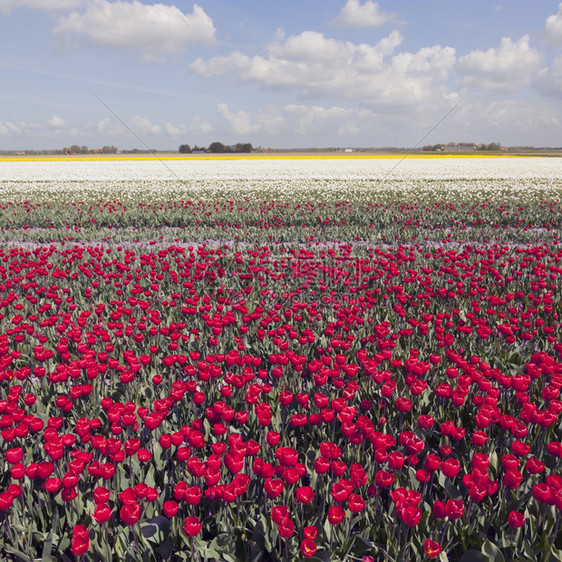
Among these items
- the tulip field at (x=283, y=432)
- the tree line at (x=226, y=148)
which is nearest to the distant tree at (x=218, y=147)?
the tree line at (x=226, y=148)

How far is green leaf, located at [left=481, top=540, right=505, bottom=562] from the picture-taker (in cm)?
234

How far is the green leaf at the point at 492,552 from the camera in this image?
92.1 inches

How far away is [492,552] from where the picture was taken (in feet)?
7.78

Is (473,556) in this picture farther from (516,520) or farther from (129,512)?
(129,512)

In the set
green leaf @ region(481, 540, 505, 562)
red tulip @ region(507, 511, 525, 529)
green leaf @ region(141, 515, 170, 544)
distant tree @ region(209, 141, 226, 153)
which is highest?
distant tree @ region(209, 141, 226, 153)

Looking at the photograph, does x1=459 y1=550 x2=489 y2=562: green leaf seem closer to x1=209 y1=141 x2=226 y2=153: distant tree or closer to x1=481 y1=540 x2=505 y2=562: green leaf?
x1=481 y1=540 x2=505 y2=562: green leaf

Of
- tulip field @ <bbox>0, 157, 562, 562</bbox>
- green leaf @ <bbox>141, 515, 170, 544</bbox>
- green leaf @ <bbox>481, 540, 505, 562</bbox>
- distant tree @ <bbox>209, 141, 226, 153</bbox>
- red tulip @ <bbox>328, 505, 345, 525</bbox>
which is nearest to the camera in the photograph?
red tulip @ <bbox>328, 505, 345, 525</bbox>

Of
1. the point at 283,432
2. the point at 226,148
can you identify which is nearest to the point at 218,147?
the point at 226,148

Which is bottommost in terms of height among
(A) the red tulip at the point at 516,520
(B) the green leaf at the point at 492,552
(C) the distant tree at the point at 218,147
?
(B) the green leaf at the point at 492,552

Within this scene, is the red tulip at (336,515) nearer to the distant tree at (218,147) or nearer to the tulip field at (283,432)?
the tulip field at (283,432)

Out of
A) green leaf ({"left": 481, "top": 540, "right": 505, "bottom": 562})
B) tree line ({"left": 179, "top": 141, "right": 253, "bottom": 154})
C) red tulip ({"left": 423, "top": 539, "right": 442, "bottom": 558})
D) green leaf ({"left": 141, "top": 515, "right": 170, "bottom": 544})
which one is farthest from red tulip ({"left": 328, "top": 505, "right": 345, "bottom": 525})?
tree line ({"left": 179, "top": 141, "right": 253, "bottom": 154})

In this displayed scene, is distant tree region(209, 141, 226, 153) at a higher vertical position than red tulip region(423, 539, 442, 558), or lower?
higher

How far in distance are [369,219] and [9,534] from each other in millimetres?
15181

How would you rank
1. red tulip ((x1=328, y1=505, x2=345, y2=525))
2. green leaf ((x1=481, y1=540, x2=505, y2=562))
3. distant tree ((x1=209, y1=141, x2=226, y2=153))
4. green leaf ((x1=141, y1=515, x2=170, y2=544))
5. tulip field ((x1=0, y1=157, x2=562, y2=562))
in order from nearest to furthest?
red tulip ((x1=328, y1=505, x2=345, y2=525)), green leaf ((x1=481, y1=540, x2=505, y2=562)), tulip field ((x1=0, y1=157, x2=562, y2=562)), green leaf ((x1=141, y1=515, x2=170, y2=544)), distant tree ((x1=209, y1=141, x2=226, y2=153))
